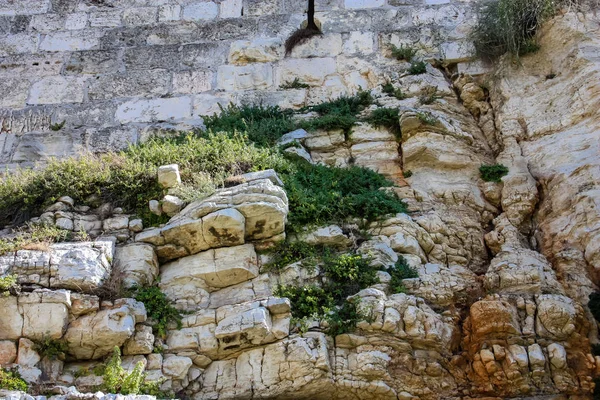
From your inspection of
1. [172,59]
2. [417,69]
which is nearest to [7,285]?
[172,59]


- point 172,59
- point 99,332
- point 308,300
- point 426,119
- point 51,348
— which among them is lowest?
point 51,348

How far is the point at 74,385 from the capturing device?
22.6 ft

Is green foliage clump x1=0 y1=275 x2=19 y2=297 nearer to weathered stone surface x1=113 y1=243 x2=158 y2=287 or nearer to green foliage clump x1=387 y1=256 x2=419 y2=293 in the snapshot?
weathered stone surface x1=113 y1=243 x2=158 y2=287

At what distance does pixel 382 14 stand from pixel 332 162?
302 centimetres

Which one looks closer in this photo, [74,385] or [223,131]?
[74,385]

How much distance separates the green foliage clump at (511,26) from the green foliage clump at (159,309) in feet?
18.1

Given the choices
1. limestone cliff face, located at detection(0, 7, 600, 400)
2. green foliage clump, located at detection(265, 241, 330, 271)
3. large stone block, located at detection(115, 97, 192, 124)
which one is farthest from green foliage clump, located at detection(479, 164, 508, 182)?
large stone block, located at detection(115, 97, 192, 124)

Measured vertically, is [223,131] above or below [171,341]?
above

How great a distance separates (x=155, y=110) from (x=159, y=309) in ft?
13.8

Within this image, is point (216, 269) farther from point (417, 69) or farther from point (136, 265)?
point (417, 69)

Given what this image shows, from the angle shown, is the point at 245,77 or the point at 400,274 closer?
the point at 400,274

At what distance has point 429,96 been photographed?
10.4 metres

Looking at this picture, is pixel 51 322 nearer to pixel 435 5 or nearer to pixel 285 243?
pixel 285 243

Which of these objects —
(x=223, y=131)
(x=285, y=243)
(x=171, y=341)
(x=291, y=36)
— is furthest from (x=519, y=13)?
(x=171, y=341)
